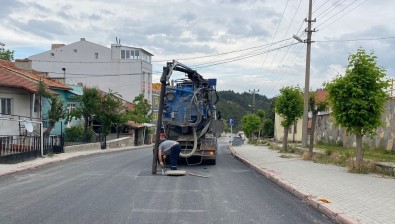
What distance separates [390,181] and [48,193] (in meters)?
9.10

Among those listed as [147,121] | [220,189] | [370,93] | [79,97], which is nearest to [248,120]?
[147,121]

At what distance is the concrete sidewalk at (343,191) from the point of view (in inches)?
307

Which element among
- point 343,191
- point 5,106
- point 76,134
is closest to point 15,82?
point 5,106

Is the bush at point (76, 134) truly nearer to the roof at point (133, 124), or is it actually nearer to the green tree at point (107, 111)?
the green tree at point (107, 111)

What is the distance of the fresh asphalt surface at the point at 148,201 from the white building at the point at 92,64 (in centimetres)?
5441

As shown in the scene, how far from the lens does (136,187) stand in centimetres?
1138

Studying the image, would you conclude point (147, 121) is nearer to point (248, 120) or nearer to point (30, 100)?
point (248, 120)

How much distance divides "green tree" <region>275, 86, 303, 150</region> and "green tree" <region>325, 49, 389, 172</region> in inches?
445

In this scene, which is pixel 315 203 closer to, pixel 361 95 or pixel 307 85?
pixel 361 95

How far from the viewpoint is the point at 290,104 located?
2611 cm

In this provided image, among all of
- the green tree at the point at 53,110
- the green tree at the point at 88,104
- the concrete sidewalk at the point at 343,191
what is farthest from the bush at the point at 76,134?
the concrete sidewalk at the point at 343,191

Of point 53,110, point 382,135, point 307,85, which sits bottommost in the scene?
point 382,135

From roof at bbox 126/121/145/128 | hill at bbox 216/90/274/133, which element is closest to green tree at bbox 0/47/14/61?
roof at bbox 126/121/145/128

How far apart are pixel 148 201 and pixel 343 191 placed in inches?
185
